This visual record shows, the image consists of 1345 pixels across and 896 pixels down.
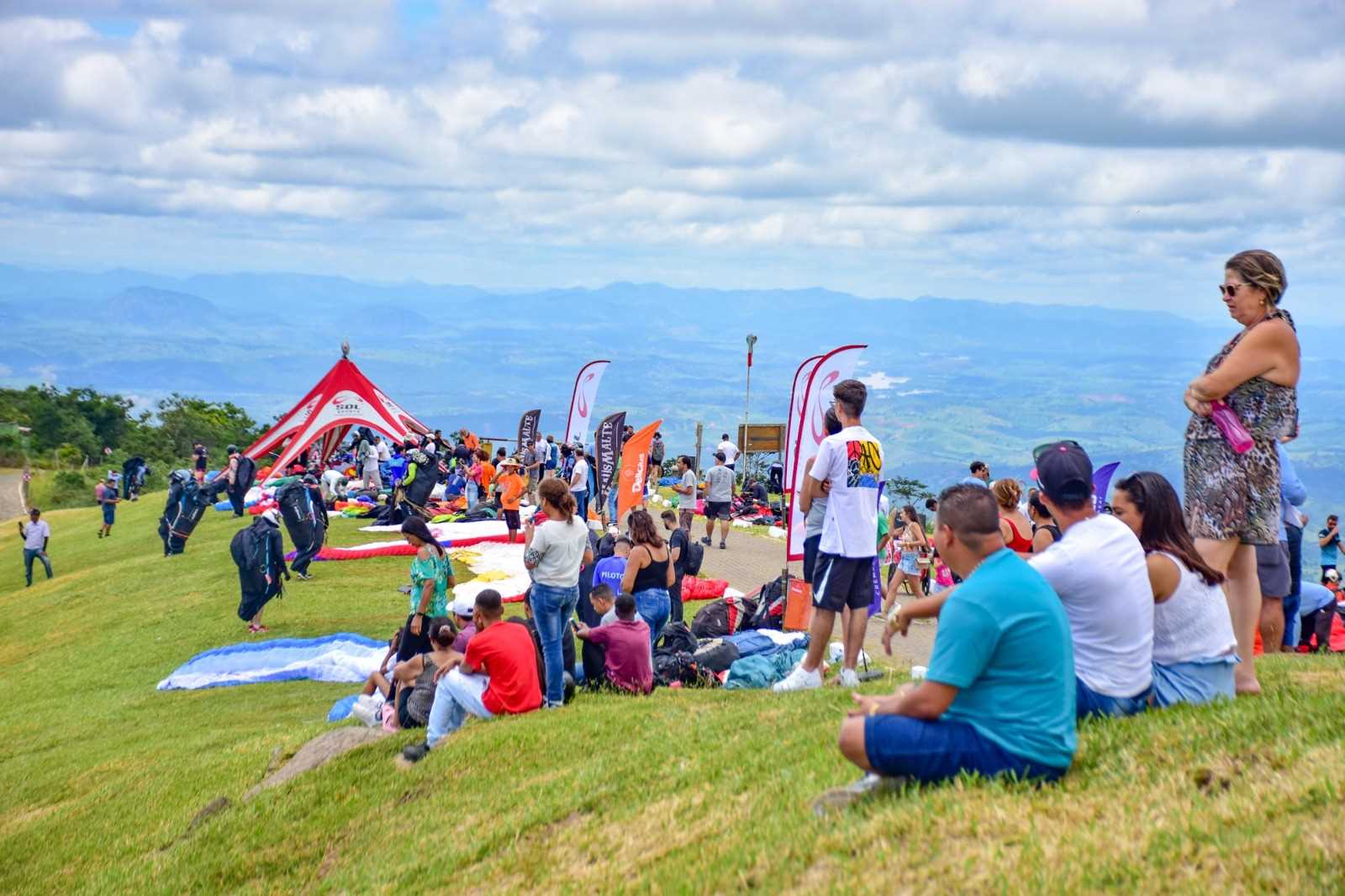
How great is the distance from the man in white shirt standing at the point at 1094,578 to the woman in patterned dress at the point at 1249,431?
75 cm

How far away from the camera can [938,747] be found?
4852 millimetres

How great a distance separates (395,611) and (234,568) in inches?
209

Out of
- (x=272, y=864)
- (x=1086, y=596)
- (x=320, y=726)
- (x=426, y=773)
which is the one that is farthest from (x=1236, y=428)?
(x=320, y=726)

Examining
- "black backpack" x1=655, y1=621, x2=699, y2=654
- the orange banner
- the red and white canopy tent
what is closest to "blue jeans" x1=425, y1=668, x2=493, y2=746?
"black backpack" x1=655, y1=621, x2=699, y2=654

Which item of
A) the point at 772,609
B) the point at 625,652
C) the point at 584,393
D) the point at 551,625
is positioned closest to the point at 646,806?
the point at 551,625

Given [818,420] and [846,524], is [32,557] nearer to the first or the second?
[818,420]

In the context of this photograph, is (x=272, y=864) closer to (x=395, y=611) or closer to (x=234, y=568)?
(x=395, y=611)

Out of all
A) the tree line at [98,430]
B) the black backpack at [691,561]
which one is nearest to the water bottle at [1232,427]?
the black backpack at [691,561]

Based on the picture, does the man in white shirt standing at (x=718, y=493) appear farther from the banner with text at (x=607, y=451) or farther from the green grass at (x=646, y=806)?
the green grass at (x=646, y=806)

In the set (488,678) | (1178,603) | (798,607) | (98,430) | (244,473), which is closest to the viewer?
(1178,603)

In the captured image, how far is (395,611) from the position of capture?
1709 centimetres

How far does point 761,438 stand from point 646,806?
74.8 feet

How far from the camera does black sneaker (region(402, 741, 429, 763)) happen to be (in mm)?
8461

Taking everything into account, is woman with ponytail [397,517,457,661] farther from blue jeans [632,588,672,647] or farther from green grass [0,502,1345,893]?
blue jeans [632,588,672,647]
